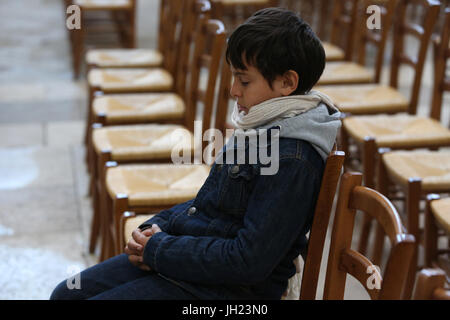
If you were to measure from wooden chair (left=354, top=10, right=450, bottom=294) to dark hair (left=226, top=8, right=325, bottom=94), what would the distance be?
107 centimetres

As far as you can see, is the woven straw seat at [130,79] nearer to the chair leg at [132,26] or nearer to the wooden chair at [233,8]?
the chair leg at [132,26]

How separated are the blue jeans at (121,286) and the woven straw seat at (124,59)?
2.11m

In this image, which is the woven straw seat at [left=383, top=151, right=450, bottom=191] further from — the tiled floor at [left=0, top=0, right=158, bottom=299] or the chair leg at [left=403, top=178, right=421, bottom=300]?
the tiled floor at [left=0, top=0, right=158, bottom=299]

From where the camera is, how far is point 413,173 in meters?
2.28

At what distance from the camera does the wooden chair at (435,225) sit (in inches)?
77.0

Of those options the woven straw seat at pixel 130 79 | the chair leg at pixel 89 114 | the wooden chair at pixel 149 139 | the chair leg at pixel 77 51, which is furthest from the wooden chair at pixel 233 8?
the wooden chair at pixel 149 139

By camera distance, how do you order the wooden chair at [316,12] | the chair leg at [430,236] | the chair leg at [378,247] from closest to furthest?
1. the chair leg at [430,236]
2. the chair leg at [378,247]
3. the wooden chair at [316,12]

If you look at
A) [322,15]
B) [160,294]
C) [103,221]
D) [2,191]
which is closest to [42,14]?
[322,15]

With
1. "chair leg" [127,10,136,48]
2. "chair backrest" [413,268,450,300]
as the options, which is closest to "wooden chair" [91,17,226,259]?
"chair backrest" [413,268,450,300]

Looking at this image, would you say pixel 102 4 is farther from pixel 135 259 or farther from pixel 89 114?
pixel 135 259

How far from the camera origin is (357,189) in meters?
1.30

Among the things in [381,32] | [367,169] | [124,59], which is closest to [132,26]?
[124,59]
